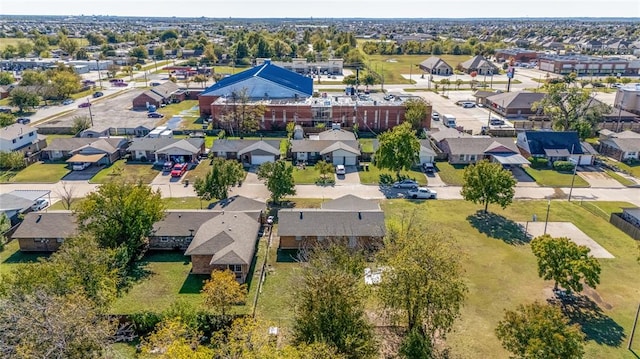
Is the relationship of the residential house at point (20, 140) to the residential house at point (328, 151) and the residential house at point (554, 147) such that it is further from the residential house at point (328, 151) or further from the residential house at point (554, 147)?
the residential house at point (554, 147)

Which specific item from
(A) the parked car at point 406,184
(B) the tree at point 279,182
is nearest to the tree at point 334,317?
(B) the tree at point 279,182

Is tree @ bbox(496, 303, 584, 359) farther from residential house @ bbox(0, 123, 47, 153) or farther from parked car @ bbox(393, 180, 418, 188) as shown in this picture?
residential house @ bbox(0, 123, 47, 153)

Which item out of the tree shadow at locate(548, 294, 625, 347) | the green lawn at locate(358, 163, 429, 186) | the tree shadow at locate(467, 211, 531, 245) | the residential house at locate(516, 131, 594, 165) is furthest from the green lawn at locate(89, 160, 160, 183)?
the residential house at locate(516, 131, 594, 165)

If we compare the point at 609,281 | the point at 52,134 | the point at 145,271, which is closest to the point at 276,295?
the point at 145,271

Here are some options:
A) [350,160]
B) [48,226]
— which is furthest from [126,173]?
[350,160]

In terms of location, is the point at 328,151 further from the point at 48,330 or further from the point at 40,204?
the point at 48,330

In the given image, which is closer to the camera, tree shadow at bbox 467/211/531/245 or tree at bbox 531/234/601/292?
tree at bbox 531/234/601/292
